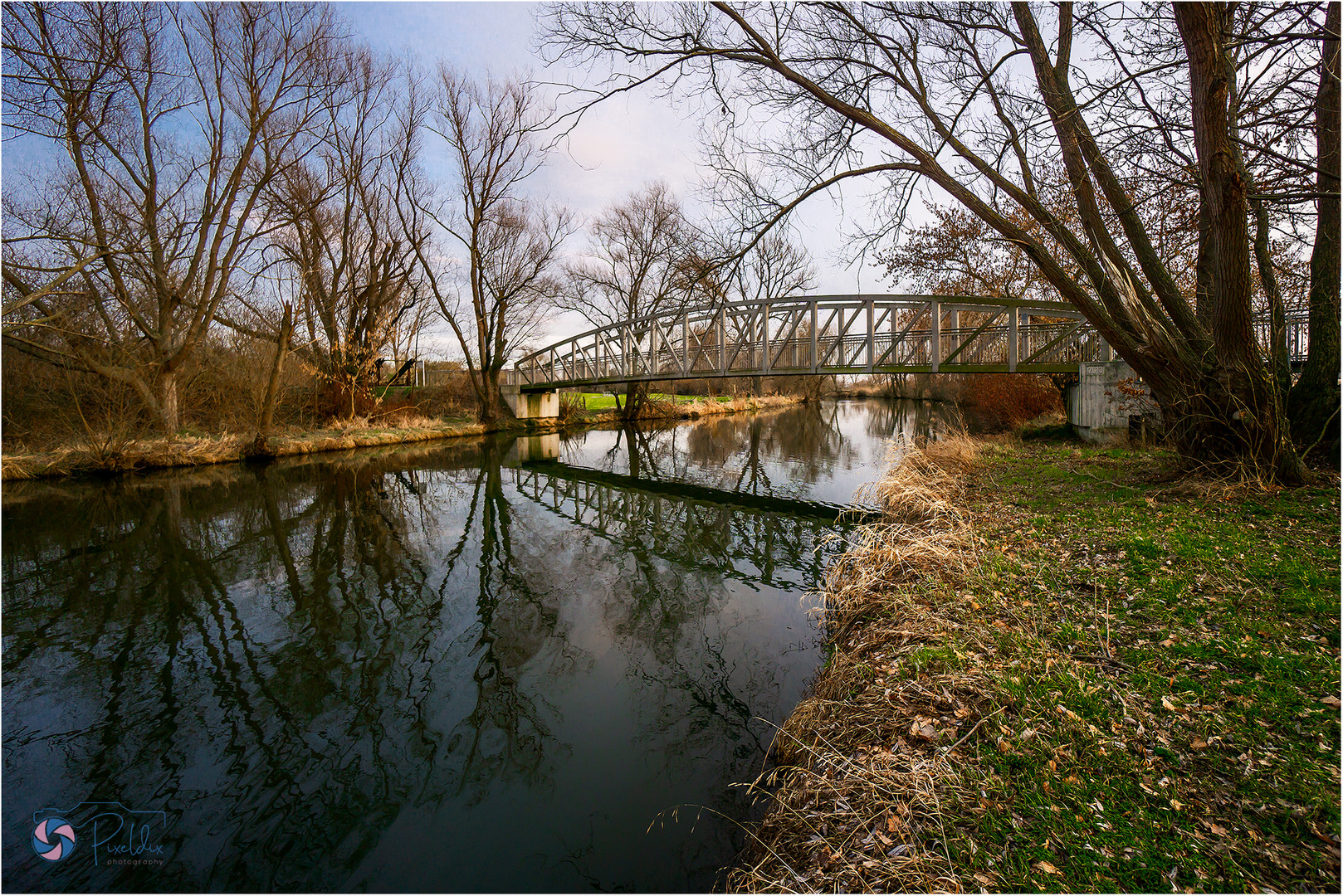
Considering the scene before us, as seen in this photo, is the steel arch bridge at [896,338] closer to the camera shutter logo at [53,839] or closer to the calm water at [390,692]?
the calm water at [390,692]

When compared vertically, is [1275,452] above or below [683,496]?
above

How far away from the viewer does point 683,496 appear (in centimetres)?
1311

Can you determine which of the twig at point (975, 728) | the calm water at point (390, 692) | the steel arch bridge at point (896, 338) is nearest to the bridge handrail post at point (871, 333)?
the steel arch bridge at point (896, 338)

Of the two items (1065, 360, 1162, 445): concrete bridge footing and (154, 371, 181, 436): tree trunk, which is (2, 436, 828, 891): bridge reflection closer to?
(154, 371, 181, 436): tree trunk

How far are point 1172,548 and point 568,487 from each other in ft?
37.5

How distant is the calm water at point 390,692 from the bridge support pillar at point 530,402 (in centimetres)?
1855

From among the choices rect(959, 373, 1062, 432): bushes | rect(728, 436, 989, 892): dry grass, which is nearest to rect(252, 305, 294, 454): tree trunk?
rect(728, 436, 989, 892): dry grass

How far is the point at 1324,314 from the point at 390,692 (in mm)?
9759

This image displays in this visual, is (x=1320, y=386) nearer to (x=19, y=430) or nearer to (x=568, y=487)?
(x=568, y=487)

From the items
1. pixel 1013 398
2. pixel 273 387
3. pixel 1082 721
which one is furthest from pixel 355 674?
pixel 1013 398

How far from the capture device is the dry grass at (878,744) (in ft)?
8.21

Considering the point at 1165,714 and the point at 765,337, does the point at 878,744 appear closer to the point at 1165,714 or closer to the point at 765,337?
the point at 1165,714

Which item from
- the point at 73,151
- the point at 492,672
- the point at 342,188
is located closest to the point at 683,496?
the point at 492,672

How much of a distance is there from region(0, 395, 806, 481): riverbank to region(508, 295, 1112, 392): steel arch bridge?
7599 millimetres
